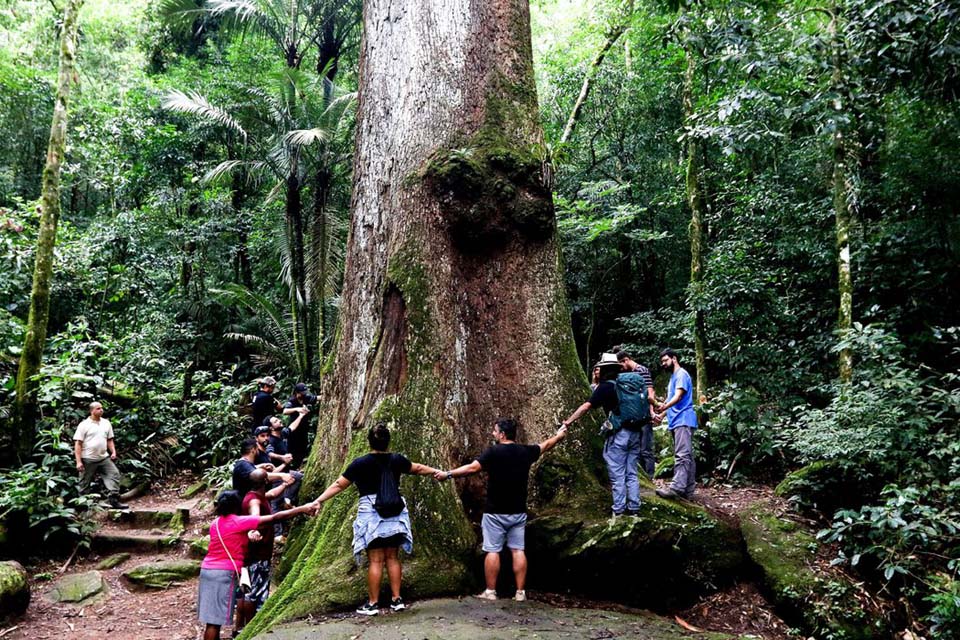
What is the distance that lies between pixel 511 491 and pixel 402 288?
200 centimetres

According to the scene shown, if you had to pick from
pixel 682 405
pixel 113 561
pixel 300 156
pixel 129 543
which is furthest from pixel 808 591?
pixel 300 156

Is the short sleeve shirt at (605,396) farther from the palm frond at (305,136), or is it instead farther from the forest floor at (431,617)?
the palm frond at (305,136)

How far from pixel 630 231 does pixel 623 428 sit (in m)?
12.3

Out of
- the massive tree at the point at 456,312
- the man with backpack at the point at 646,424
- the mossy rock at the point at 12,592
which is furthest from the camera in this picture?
the mossy rock at the point at 12,592

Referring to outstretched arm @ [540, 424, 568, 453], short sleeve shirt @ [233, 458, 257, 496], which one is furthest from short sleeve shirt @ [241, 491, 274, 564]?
outstretched arm @ [540, 424, 568, 453]

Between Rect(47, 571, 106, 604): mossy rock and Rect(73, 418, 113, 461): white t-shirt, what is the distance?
6.91 feet

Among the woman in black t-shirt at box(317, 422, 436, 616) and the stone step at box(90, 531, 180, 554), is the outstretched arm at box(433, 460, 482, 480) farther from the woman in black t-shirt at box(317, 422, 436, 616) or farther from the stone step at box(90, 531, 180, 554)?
the stone step at box(90, 531, 180, 554)

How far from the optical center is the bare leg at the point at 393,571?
14.9ft

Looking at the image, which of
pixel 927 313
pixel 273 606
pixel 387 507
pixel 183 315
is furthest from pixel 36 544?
pixel 927 313

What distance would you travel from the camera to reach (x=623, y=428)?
18.7 ft

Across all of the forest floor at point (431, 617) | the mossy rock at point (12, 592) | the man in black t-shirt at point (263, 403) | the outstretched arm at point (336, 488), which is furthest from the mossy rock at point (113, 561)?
the outstretched arm at point (336, 488)

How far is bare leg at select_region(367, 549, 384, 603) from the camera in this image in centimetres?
451

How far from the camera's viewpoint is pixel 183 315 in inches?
694

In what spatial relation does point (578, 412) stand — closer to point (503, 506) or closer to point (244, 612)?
point (503, 506)
